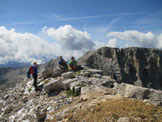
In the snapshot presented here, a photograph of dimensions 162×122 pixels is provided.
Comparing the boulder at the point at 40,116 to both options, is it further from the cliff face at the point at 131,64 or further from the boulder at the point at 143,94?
the cliff face at the point at 131,64

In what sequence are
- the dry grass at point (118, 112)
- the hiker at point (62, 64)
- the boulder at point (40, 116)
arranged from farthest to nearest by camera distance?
1. the hiker at point (62, 64)
2. the boulder at point (40, 116)
3. the dry grass at point (118, 112)

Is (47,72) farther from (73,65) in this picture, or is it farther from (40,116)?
(40,116)

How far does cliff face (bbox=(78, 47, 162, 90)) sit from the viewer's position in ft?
569

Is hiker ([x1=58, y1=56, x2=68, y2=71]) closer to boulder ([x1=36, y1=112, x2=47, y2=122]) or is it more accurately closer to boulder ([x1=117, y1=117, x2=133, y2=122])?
boulder ([x1=36, y1=112, x2=47, y2=122])

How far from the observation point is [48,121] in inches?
332

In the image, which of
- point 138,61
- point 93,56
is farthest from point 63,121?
point 138,61

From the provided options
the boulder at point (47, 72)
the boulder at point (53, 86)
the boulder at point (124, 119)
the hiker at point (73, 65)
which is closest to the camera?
the boulder at point (124, 119)

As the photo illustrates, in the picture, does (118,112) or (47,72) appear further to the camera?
(47,72)

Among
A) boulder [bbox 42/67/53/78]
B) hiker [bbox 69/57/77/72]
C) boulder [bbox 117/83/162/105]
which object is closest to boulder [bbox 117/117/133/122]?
boulder [bbox 117/83/162/105]

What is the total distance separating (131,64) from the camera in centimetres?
18562

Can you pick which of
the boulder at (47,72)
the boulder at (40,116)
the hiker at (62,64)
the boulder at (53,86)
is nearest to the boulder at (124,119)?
the boulder at (40,116)

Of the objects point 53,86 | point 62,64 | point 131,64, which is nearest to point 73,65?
point 62,64

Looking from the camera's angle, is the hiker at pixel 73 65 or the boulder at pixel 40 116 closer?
the boulder at pixel 40 116

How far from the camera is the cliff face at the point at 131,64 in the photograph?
569 feet
